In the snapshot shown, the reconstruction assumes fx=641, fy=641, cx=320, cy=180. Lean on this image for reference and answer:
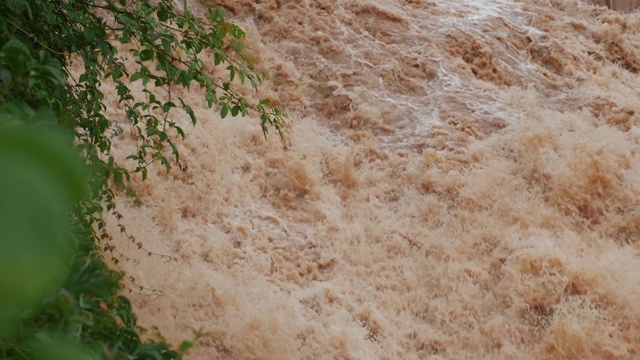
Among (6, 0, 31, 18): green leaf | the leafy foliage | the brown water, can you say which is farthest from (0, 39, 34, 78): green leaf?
the brown water

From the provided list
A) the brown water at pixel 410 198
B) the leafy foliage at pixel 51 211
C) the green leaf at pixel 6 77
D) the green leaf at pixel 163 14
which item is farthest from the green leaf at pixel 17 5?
the brown water at pixel 410 198

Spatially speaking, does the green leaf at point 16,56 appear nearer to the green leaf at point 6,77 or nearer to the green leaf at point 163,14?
the green leaf at point 6,77

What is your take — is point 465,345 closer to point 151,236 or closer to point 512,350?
point 512,350

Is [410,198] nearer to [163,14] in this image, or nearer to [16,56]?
[163,14]

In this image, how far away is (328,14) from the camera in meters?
9.09

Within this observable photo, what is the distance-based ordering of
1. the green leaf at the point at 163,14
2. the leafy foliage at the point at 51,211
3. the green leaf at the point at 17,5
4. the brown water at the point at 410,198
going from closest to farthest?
the leafy foliage at the point at 51,211
the green leaf at the point at 17,5
the green leaf at the point at 163,14
the brown water at the point at 410,198

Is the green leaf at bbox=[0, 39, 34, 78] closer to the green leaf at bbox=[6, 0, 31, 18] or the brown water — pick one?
the green leaf at bbox=[6, 0, 31, 18]

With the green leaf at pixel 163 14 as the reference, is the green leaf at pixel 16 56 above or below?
above

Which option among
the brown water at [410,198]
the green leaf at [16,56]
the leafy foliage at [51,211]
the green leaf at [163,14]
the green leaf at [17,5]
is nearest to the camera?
the leafy foliage at [51,211]

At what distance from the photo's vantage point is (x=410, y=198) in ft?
Result: 22.2

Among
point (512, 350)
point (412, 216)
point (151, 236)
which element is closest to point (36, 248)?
point (512, 350)

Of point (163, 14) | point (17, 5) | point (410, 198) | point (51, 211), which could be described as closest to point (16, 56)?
point (17, 5)

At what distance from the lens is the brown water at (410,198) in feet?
15.6

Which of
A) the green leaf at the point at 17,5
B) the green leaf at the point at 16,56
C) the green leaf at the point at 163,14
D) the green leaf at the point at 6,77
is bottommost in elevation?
the green leaf at the point at 163,14
